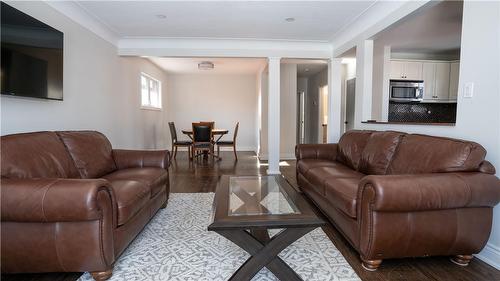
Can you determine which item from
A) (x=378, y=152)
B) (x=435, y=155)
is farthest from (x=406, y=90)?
(x=435, y=155)

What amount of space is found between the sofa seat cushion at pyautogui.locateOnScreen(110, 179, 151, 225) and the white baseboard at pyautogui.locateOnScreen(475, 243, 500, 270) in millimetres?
2502

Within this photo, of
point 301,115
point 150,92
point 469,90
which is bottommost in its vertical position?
point 301,115

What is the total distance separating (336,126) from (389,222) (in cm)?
328

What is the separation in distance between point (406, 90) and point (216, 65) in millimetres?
4315

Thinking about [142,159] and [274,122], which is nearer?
[142,159]

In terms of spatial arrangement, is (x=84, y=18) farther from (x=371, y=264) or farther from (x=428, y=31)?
(x=428, y=31)

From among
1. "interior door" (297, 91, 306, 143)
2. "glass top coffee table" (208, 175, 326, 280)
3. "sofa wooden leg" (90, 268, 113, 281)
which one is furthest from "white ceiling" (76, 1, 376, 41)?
"interior door" (297, 91, 306, 143)

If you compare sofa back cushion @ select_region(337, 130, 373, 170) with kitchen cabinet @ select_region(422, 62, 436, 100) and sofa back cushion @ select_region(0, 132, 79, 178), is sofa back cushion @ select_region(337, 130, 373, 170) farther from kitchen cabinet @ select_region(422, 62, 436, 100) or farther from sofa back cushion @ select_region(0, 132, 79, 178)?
kitchen cabinet @ select_region(422, 62, 436, 100)

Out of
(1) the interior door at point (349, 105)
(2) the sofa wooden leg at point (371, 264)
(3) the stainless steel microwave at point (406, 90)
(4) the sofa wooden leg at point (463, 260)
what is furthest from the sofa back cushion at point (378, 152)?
(1) the interior door at point (349, 105)

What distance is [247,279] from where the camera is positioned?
1.53 metres

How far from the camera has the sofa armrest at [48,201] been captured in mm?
1420

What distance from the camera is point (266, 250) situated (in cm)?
150

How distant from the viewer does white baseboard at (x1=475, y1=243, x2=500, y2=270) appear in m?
1.79

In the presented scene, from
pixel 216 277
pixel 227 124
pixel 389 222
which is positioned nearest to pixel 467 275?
pixel 389 222
